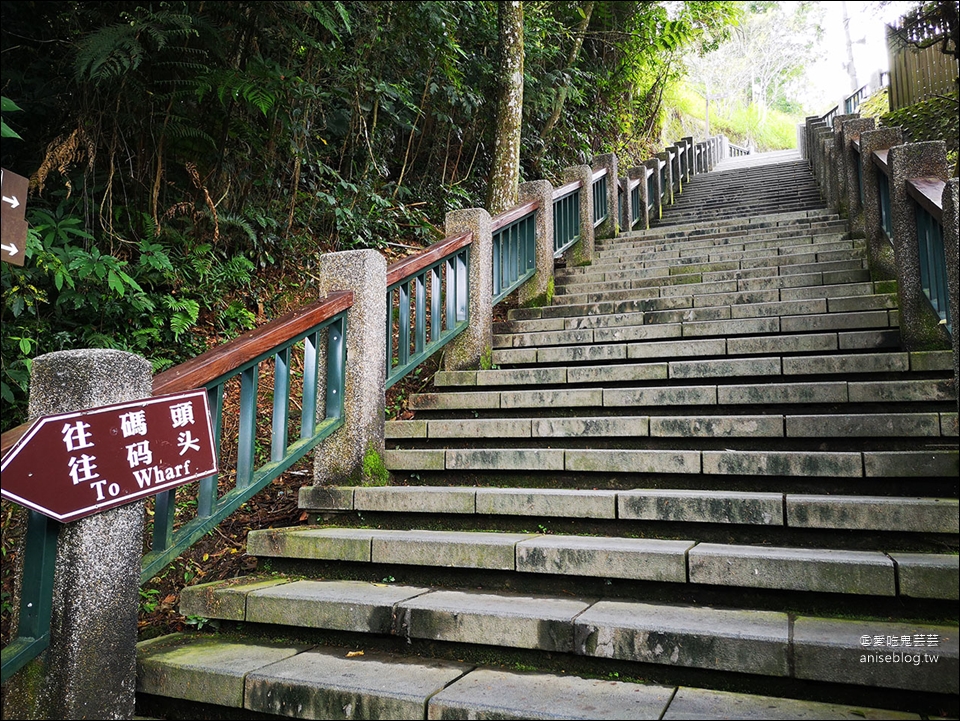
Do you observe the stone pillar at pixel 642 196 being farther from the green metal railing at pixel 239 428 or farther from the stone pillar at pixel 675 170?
the green metal railing at pixel 239 428

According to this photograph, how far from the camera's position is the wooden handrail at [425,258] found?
403cm

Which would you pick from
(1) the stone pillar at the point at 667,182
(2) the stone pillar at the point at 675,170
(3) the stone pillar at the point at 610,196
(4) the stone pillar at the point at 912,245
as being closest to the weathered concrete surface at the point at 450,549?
(4) the stone pillar at the point at 912,245

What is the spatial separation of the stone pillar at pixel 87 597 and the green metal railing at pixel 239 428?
0.06m

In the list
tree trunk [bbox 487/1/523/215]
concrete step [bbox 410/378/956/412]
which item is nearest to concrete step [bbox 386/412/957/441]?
concrete step [bbox 410/378/956/412]

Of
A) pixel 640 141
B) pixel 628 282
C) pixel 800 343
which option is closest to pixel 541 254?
pixel 628 282

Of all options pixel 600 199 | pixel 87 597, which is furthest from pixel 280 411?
pixel 600 199

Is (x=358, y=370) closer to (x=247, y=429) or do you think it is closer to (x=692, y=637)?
(x=247, y=429)

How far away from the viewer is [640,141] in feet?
49.4

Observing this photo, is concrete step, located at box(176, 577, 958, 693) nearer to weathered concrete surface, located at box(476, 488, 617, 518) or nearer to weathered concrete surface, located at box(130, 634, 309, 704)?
weathered concrete surface, located at box(130, 634, 309, 704)

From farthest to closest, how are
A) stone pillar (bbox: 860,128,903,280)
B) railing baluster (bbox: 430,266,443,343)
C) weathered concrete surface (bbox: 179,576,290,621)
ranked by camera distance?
stone pillar (bbox: 860,128,903,280), railing baluster (bbox: 430,266,443,343), weathered concrete surface (bbox: 179,576,290,621)

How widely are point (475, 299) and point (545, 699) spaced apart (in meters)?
3.28

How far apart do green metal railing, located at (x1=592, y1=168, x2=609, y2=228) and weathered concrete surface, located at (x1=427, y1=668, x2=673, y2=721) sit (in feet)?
22.3

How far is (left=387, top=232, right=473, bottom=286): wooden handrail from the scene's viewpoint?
4031mm

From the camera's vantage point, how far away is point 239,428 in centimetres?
309
